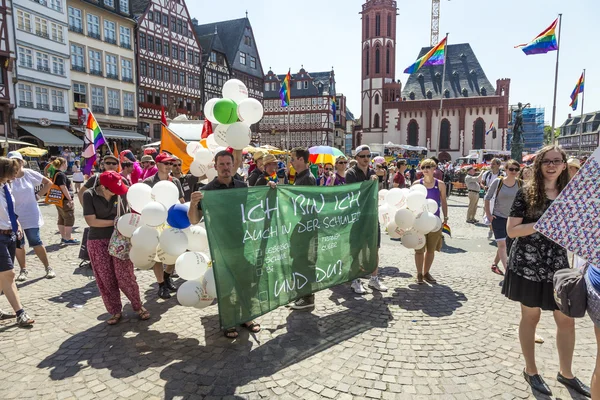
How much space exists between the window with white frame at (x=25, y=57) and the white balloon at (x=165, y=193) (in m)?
31.1

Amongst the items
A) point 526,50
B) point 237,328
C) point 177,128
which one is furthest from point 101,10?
point 237,328

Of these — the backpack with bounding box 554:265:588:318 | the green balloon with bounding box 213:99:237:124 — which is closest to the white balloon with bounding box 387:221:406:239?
the green balloon with bounding box 213:99:237:124

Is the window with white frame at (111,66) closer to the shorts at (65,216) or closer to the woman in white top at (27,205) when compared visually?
the shorts at (65,216)

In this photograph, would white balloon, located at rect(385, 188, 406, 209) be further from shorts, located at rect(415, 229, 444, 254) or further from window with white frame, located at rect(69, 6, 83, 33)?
window with white frame, located at rect(69, 6, 83, 33)

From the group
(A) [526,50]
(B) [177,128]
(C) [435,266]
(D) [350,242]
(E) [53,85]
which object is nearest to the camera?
(D) [350,242]

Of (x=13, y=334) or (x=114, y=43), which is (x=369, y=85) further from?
(x=13, y=334)

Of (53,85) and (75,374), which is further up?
(53,85)

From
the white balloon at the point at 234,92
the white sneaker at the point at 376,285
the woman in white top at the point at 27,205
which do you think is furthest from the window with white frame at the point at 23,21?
the white sneaker at the point at 376,285

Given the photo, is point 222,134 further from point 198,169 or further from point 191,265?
point 191,265

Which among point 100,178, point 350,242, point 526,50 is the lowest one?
point 350,242

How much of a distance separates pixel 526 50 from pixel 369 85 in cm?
4745

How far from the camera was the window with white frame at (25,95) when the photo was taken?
28109 millimetres

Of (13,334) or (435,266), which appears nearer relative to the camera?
(13,334)

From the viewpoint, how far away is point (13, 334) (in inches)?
169
